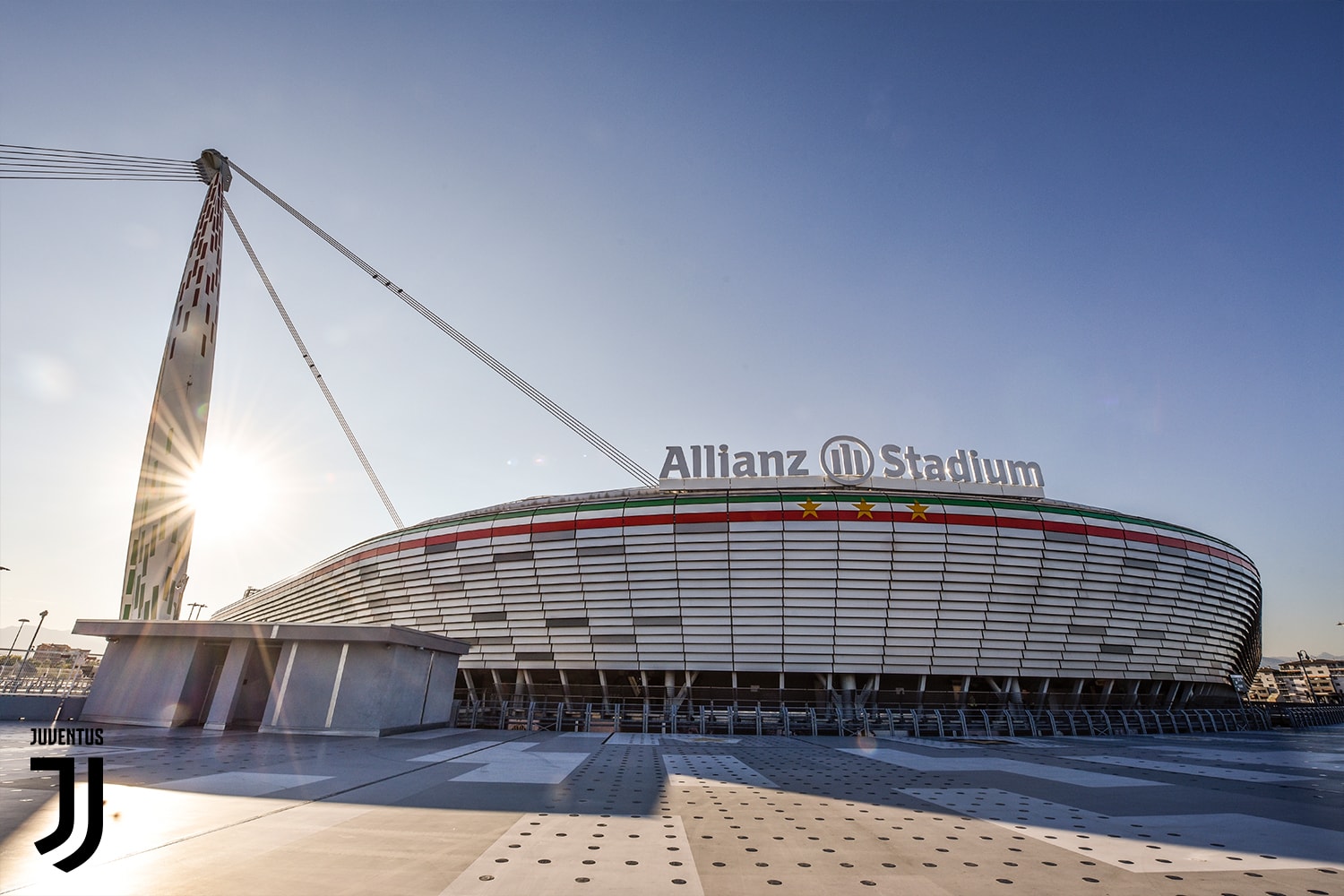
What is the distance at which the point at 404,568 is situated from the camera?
48594mm

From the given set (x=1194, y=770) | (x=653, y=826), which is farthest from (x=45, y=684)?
(x=1194, y=770)

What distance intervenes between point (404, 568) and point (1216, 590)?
6427 centimetres

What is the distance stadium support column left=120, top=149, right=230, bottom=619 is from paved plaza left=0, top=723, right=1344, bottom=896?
1660 cm

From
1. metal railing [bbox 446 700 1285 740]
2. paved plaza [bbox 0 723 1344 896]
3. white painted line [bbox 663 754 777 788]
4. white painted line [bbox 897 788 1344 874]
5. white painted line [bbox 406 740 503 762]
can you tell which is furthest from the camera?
metal railing [bbox 446 700 1285 740]

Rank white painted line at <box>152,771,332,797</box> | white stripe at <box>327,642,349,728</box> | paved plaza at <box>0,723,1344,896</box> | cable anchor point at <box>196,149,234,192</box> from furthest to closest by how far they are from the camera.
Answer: cable anchor point at <box>196,149,234,192</box>, white stripe at <box>327,642,349,728</box>, white painted line at <box>152,771,332,797</box>, paved plaza at <box>0,723,1344,896</box>

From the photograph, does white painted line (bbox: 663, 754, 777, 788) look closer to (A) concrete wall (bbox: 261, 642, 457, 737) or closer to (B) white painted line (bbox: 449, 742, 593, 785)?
(B) white painted line (bbox: 449, 742, 593, 785)

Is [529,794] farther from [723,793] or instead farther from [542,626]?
[542,626]

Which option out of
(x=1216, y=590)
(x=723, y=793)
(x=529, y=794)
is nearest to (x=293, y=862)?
(x=529, y=794)

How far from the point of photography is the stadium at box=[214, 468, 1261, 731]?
40.8 m

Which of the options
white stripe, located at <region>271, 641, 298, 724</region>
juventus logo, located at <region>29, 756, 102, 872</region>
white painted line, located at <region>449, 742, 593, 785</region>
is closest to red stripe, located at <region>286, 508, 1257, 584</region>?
white stripe, located at <region>271, 641, 298, 724</region>

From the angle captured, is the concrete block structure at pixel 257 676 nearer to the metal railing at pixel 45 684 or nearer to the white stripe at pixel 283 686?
the white stripe at pixel 283 686

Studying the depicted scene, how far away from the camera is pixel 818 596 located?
134 feet

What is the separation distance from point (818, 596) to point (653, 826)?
35297 millimetres

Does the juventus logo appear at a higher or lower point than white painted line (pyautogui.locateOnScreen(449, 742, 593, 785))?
higher
